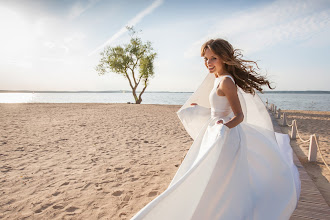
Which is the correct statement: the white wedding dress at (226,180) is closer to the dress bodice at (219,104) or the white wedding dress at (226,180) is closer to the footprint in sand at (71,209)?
the dress bodice at (219,104)

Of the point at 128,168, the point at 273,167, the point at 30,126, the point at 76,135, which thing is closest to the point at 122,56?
the point at 30,126

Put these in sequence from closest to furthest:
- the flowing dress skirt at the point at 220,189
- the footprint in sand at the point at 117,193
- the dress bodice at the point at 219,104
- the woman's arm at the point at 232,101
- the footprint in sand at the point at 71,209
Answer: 1. the flowing dress skirt at the point at 220,189
2. the woman's arm at the point at 232,101
3. the dress bodice at the point at 219,104
4. the footprint in sand at the point at 71,209
5. the footprint in sand at the point at 117,193

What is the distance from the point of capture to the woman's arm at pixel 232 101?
7.47ft

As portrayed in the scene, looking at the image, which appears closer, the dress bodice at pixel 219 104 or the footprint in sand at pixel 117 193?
the dress bodice at pixel 219 104

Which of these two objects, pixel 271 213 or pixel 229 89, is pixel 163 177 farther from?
pixel 229 89

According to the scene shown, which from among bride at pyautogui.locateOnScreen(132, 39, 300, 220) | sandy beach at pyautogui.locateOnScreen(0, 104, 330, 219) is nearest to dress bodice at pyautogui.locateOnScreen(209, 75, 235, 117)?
bride at pyautogui.locateOnScreen(132, 39, 300, 220)

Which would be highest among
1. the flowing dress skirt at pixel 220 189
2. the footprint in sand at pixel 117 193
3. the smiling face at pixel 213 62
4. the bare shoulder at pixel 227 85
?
the smiling face at pixel 213 62

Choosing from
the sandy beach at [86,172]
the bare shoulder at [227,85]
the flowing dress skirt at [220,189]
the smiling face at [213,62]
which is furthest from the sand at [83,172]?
the smiling face at [213,62]

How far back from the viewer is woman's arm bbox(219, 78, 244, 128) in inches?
89.7

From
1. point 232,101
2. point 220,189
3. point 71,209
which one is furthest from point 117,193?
point 232,101

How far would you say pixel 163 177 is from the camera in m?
4.70

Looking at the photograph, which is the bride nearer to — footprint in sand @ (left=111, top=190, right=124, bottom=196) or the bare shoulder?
the bare shoulder

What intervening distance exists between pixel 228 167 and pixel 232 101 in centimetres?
72

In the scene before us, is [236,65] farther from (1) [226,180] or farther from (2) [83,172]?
(2) [83,172]
